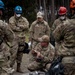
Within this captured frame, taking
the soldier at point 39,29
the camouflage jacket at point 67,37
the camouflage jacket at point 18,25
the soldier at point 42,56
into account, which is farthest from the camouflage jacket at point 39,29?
the camouflage jacket at point 67,37

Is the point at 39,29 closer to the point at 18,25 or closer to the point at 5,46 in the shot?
the point at 18,25

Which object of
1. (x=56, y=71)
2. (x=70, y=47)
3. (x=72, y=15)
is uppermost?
(x=72, y=15)

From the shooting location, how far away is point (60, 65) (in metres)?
7.37

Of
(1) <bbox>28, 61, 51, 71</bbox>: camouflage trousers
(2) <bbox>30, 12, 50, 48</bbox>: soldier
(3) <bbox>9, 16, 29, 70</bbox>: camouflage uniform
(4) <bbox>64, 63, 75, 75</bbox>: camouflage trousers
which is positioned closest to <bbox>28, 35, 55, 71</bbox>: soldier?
(1) <bbox>28, 61, 51, 71</bbox>: camouflage trousers

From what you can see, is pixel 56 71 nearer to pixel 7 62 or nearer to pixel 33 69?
pixel 7 62

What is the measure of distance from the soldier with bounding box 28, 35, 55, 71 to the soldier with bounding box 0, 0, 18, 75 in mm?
2899

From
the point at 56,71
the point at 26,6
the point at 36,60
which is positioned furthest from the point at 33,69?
the point at 26,6

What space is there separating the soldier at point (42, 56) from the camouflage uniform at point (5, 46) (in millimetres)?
2899

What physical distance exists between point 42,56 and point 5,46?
310 cm

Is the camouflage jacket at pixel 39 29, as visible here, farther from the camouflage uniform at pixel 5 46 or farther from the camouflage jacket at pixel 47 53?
the camouflage uniform at pixel 5 46

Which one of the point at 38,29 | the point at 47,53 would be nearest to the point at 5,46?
the point at 47,53

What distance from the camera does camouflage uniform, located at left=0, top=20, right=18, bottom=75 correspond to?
7039 millimetres

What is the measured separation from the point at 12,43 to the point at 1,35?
32cm

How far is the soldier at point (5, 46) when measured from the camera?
7039 mm
